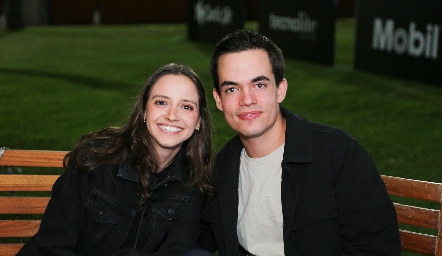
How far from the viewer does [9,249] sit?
12.5 ft

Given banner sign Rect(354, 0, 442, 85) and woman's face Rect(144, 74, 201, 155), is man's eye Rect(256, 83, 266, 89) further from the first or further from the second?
banner sign Rect(354, 0, 442, 85)

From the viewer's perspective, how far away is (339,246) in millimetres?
3281

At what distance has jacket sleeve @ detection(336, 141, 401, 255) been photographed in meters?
3.13

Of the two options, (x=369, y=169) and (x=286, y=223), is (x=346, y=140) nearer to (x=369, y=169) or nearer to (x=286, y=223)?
(x=369, y=169)

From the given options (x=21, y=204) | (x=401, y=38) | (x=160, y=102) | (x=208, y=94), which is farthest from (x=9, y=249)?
(x=401, y=38)

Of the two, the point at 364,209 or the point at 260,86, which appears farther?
the point at 260,86

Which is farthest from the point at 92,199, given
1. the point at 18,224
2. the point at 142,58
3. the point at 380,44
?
the point at 142,58

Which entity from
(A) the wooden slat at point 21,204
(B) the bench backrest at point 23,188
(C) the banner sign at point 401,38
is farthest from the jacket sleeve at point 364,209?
(C) the banner sign at point 401,38

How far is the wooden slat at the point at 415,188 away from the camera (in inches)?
131

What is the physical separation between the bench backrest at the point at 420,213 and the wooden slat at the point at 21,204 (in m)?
1.66

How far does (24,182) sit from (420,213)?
73.4 inches

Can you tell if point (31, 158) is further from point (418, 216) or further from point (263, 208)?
point (418, 216)

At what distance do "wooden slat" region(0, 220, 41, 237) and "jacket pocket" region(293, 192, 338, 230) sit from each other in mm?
1367

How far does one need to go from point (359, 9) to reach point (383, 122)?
4.03 m
